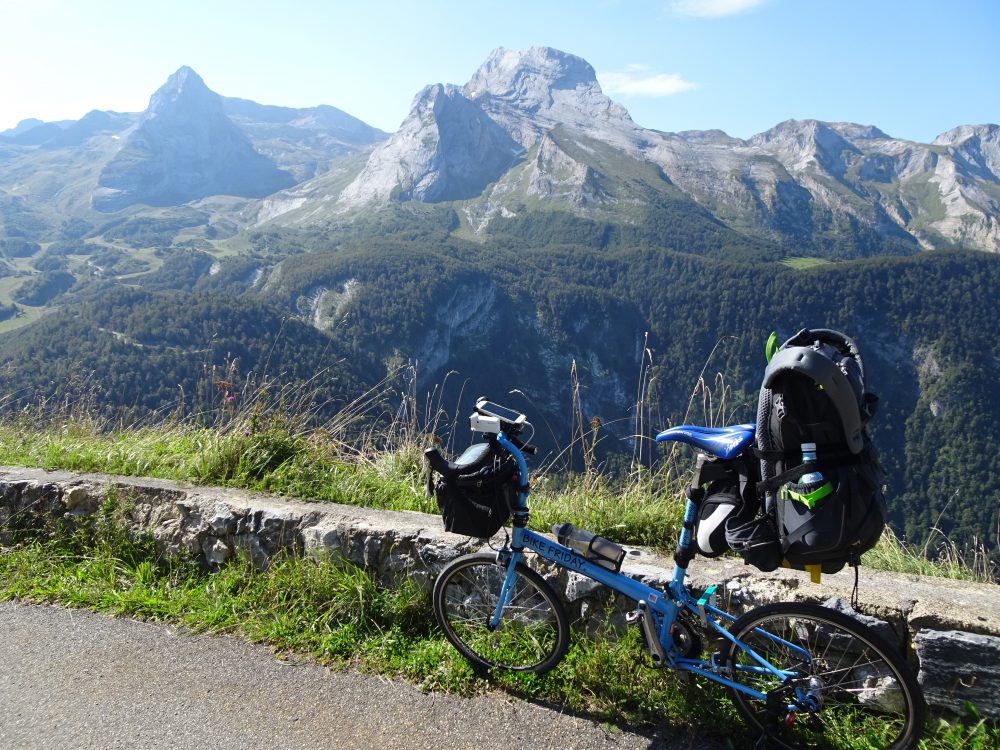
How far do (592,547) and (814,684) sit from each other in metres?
1.09

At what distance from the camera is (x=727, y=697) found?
2.95 metres

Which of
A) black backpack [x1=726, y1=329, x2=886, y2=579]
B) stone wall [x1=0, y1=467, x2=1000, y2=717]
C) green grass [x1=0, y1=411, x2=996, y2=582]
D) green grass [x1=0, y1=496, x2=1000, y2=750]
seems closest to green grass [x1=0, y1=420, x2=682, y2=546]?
green grass [x1=0, y1=411, x2=996, y2=582]

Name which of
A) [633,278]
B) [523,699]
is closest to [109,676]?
[523,699]

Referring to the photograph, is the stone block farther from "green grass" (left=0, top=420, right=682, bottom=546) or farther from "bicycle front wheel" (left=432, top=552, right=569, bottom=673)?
"bicycle front wheel" (left=432, top=552, right=569, bottom=673)

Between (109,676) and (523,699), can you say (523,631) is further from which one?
(109,676)

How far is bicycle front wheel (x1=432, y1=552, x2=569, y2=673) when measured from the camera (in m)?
3.33

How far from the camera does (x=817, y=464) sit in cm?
226

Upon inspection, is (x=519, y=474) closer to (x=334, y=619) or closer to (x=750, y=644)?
(x=750, y=644)

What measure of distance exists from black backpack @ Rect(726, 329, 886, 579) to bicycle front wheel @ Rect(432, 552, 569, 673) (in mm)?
1313

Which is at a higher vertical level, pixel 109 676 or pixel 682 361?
pixel 109 676

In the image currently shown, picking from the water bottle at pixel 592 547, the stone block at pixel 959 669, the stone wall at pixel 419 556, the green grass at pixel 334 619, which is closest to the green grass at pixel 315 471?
the stone wall at pixel 419 556

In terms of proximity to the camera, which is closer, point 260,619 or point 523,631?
point 523,631

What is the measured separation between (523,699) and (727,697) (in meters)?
0.98

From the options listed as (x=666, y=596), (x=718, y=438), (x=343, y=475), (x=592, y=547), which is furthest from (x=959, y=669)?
(x=343, y=475)
